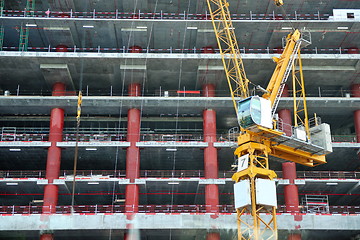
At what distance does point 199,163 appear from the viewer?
194ft

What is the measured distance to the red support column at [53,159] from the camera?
161ft

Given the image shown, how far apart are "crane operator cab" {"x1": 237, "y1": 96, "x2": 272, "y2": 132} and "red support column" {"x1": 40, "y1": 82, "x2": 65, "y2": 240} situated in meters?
20.8

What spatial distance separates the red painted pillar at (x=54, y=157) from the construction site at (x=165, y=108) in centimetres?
12

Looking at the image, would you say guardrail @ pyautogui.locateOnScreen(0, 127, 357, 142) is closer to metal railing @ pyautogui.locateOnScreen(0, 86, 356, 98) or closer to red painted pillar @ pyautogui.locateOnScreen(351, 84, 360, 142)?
red painted pillar @ pyautogui.locateOnScreen(351, 84, 360, 142)

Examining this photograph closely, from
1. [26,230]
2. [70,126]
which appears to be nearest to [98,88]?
[70,126]

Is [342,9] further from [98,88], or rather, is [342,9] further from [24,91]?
[24,91]

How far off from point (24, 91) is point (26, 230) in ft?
67.1

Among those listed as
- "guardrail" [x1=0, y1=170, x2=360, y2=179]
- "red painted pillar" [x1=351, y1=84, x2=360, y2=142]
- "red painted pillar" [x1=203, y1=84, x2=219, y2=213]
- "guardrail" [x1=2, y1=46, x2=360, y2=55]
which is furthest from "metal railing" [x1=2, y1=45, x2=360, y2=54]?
"guardrail" [x1=0, y1=170, x2=360, y2=179]

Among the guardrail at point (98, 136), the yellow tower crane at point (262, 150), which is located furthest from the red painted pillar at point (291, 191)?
the guardrail at point (98, 136)

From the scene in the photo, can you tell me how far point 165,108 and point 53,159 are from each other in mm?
13079

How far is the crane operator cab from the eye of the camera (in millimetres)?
39000

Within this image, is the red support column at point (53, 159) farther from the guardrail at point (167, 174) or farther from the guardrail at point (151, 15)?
the guardrail at point (151, 15)

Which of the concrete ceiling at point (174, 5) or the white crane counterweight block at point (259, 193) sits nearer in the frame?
the white crane counterweight block at point (259, 193)

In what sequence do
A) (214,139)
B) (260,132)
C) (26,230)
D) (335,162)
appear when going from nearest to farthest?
(260,132), (26,230), (214,139), (335,162)
